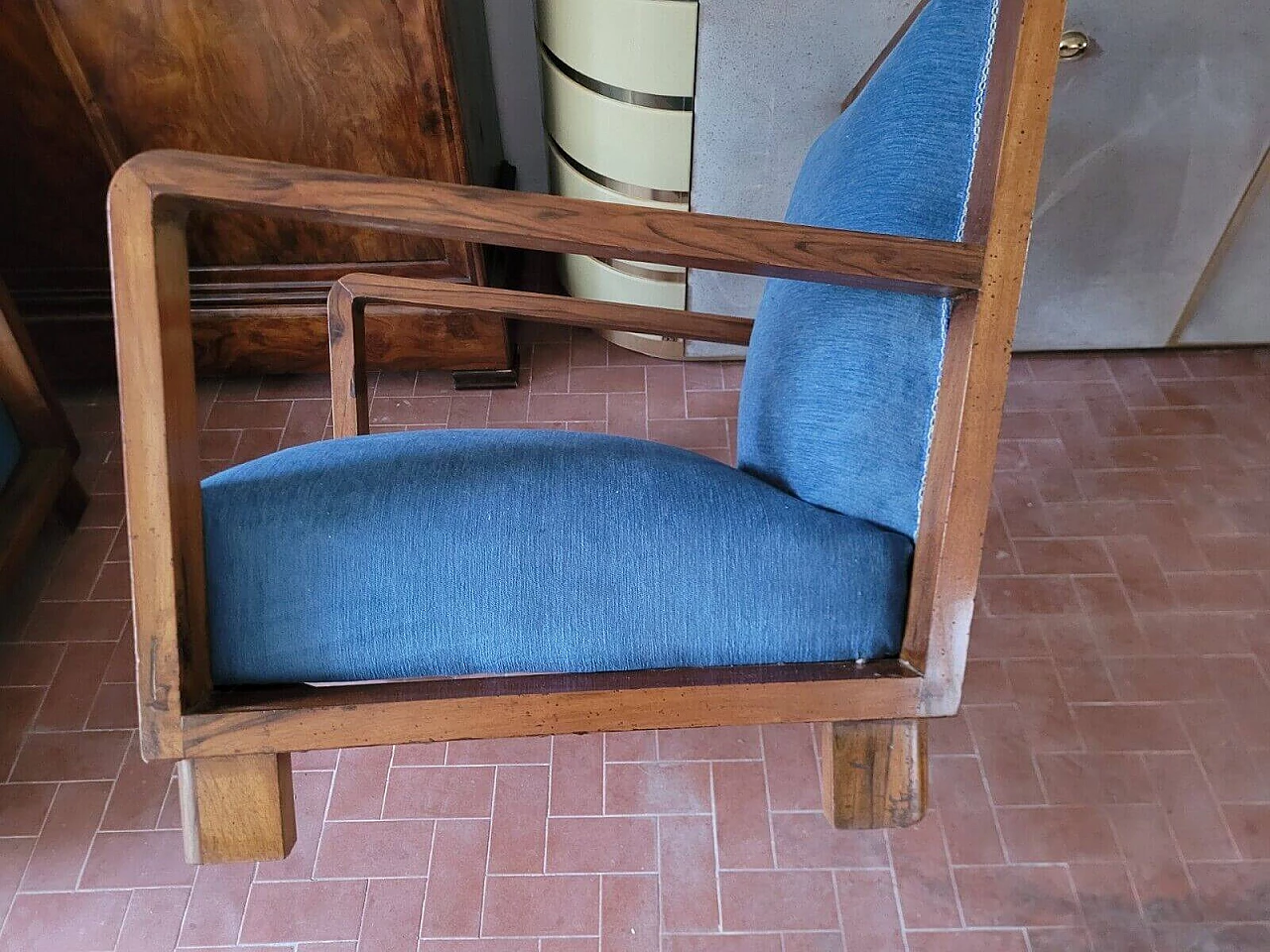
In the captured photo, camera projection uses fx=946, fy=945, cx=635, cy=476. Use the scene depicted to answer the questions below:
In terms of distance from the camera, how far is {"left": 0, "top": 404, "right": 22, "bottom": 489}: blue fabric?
173 cm

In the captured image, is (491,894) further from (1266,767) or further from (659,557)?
(1266,767)

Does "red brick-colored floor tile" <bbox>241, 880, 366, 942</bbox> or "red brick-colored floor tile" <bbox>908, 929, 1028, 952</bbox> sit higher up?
"red brick-colored floor tile" <bbox>908, 929, 1028, 952</bbox>

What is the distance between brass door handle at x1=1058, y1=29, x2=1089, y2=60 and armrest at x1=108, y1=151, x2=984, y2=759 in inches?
49.6

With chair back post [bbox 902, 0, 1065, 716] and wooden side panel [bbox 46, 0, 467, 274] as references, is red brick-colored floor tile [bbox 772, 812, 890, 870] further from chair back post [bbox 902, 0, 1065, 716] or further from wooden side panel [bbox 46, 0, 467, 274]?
wooden side panel [bbox 46, 0, 467, 274]

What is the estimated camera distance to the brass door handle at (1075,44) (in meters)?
1.72

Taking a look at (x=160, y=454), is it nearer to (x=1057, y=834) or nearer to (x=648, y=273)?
(x=1057, y=834)

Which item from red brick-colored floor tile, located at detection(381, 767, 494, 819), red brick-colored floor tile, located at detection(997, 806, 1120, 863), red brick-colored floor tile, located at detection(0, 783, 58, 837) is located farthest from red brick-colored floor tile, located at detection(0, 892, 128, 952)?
red brick-colored floor tile, located at detection(997, 806, 1120, 863)

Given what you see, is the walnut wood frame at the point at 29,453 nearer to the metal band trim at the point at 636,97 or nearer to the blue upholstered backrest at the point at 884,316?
the metal band trim at the point at 636,97

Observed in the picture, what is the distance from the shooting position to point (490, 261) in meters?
2.20

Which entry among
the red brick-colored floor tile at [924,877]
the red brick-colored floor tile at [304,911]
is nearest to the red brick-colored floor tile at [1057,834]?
the red brick-colored floor tile at [924,877]

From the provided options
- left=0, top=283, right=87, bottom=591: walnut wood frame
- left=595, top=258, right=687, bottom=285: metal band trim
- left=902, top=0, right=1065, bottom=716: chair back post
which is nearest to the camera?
left=902, top=0, right=1065, bottom=716: chair back post

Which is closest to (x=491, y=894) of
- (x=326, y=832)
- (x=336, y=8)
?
(x=326, y=832)

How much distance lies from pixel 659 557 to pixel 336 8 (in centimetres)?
127

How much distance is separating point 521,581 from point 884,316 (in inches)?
16.2
